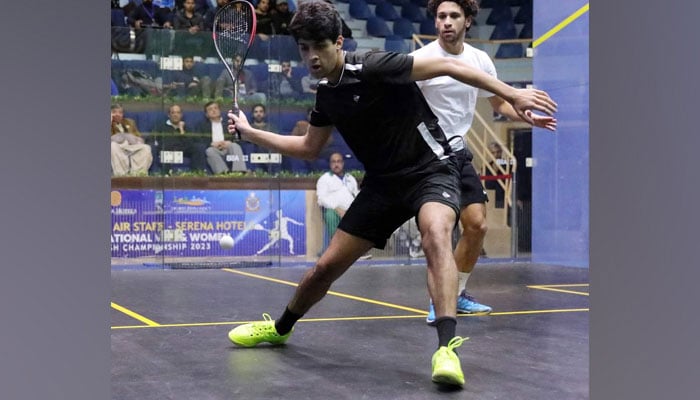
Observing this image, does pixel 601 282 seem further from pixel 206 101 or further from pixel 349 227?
pixel 206 101

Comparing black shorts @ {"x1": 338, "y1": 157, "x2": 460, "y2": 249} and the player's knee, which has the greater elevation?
black shorts @ {"x1": 338, "y1": 157, "x2": 460, "y2": 249}

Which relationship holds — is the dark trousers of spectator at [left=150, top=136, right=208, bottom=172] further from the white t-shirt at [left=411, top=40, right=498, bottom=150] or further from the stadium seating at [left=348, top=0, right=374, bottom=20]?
the white t-shirt at [left=411, top=40, right=498, bottom=150]

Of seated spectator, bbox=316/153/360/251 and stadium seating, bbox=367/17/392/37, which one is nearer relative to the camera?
seated spectator, bbox=316/153/360/251

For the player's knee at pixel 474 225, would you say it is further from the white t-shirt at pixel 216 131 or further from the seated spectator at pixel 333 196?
the white t-shirt at pixel 216 131

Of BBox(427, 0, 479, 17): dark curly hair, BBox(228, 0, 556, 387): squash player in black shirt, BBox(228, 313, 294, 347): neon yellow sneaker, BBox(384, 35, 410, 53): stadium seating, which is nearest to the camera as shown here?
BBox(228, 0, 556, 387): squash player in black shirt

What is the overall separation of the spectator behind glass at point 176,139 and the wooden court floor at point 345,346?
2792 mm

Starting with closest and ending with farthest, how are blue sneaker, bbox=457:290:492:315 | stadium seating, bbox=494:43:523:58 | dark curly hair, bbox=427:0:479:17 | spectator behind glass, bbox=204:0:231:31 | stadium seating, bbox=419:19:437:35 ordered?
dark curly hair, bbox=427:0:479:17 < blue sneaker, bbox=457:290:492:315 < spectator behind glass, bbox=204:0:231:31 < stadium seating, bbox=494:43:523:58 < stadium seating, bbox=419:19:437:35

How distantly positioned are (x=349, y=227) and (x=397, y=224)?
0.17 metres

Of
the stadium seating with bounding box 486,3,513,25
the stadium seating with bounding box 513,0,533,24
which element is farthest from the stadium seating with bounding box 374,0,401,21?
the stadium seating with bounding box 513,0,533,24

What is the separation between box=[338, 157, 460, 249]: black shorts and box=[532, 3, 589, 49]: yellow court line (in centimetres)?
572

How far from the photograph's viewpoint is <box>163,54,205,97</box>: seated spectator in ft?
31.1

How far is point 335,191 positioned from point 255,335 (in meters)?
5.84

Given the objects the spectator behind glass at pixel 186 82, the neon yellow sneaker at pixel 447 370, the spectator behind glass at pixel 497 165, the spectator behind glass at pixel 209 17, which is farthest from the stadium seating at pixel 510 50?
the neon yellow sneaker at pixel 447 370

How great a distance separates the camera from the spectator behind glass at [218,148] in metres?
9.55
